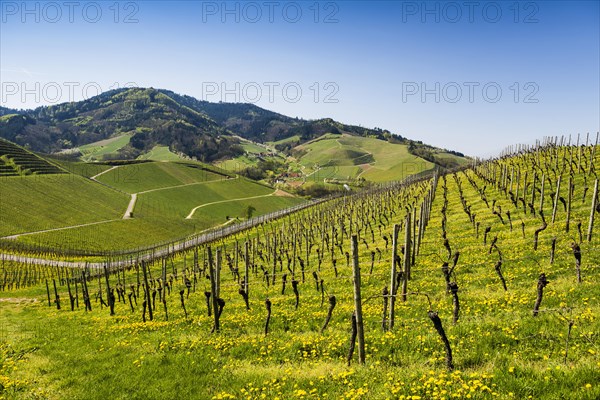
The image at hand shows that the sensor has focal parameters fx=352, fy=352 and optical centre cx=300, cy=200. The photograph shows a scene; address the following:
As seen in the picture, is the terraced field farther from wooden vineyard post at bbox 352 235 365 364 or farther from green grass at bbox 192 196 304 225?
wooden vineyard post at bbox 352 235 365 364

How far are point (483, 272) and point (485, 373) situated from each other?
12.9m

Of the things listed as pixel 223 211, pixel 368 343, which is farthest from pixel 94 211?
pixel 368 343

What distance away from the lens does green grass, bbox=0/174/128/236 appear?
112750mm

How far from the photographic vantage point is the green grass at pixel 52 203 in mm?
112750

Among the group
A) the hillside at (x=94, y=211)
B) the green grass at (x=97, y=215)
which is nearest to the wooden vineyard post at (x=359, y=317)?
the hillside at (x=94, y=211)

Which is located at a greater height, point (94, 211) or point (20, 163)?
point (20, 163)

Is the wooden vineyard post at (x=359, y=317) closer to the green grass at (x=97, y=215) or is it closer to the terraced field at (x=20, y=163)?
the green grass at (x=97, y=215)

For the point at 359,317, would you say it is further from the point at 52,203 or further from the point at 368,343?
the point at 52,203

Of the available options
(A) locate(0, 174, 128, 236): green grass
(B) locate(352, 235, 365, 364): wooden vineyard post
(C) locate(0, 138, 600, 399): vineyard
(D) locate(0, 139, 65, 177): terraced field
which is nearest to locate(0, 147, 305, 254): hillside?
(A) locate(0, 174, 128, 236): green grass

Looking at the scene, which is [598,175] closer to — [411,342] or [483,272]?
[483,272]

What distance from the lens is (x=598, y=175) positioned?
39719mm

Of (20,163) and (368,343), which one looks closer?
(368,343)

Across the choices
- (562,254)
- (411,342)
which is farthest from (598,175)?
(411,342)

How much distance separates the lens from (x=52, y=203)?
5172 inches
